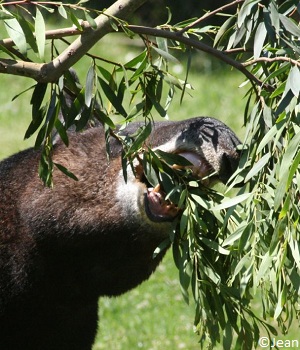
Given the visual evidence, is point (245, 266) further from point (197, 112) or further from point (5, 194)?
point (197, 112)

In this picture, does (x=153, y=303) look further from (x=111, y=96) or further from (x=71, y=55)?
(x=71, y=55)

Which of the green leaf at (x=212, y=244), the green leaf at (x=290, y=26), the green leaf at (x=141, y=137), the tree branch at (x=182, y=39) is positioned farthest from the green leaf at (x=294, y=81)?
the green leaf at (x=212, y=244)

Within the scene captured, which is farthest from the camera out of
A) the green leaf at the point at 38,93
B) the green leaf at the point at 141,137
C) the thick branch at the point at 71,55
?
the green leaf at the point at 38,93

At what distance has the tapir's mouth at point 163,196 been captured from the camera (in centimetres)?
383

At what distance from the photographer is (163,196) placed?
12.8 ft

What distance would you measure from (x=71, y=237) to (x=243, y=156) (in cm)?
110

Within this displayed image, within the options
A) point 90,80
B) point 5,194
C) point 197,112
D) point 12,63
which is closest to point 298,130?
point 90,80

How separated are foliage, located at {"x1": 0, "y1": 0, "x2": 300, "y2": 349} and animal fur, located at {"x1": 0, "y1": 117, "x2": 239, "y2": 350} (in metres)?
0.20

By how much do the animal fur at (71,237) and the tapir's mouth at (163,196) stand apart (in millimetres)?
21

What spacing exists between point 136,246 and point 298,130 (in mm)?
1244

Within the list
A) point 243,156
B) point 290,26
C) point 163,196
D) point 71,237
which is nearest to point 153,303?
point 71,237

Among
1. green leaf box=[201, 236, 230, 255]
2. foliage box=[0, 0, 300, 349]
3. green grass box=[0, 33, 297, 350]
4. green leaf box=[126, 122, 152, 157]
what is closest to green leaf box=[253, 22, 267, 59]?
foliage box=[0, 0, 300, 349]

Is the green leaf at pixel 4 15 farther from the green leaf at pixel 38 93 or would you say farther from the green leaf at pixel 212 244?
the green leaf at pixel 212 244

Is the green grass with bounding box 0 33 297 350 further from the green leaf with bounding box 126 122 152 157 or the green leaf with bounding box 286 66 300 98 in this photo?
the green leaf with bounding box 286 66 300 98
